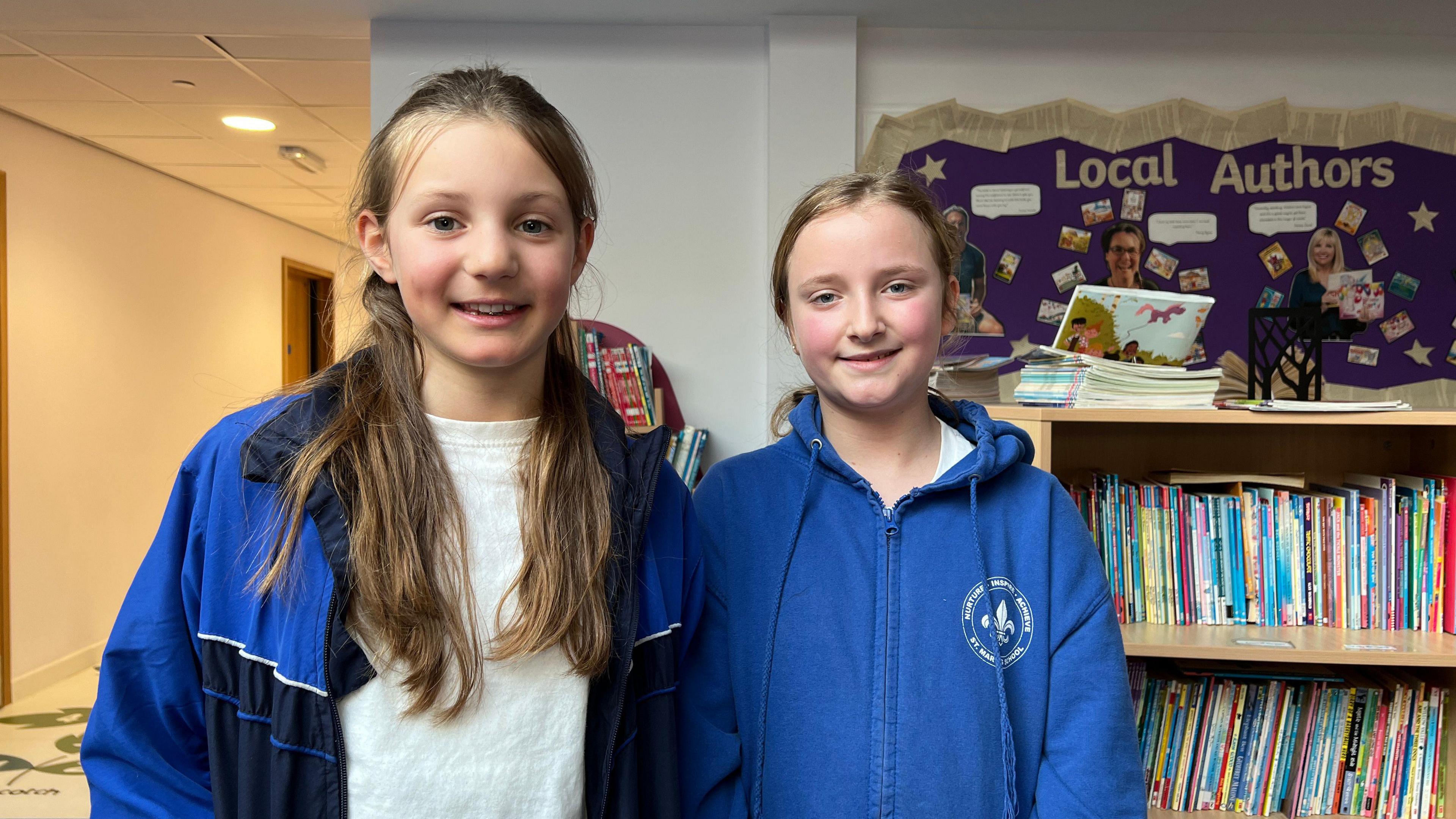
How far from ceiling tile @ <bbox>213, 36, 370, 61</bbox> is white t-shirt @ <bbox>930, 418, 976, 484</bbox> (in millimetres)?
2777

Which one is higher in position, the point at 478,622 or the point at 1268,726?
the point at 478,622

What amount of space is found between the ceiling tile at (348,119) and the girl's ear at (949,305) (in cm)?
339

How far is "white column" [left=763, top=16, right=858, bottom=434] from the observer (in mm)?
3057

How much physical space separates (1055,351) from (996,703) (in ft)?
2.67

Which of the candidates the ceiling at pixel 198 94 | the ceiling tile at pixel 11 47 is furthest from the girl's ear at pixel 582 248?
the ceiling tile at pixel 11 47

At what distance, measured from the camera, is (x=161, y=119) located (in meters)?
4.04

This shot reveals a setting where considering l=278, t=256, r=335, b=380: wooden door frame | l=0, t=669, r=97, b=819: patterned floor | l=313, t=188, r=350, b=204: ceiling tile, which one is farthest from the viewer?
l=278, t=256, r=335, b=380: wooden door frame

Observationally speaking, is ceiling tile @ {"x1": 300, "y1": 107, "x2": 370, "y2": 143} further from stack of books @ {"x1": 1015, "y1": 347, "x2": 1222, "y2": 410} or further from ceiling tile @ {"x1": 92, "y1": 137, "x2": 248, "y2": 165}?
stack of books @ {"x1": 1015, "y1": 347, "x2": 1222, "y2": 410}

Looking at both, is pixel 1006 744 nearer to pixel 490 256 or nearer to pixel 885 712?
pixel 885 712

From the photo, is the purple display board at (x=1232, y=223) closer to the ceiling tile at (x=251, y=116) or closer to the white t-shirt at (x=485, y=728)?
the white t-shirt at (x=485, y=728)

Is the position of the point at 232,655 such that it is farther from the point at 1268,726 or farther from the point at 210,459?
the point at 1268,726

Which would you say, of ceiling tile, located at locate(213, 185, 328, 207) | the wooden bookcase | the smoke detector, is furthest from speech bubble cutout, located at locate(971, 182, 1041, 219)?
ceiling tile, located at locate(213, 185, 328, 207)

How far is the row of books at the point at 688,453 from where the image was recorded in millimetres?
3021

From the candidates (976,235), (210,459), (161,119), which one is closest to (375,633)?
(210,459)
